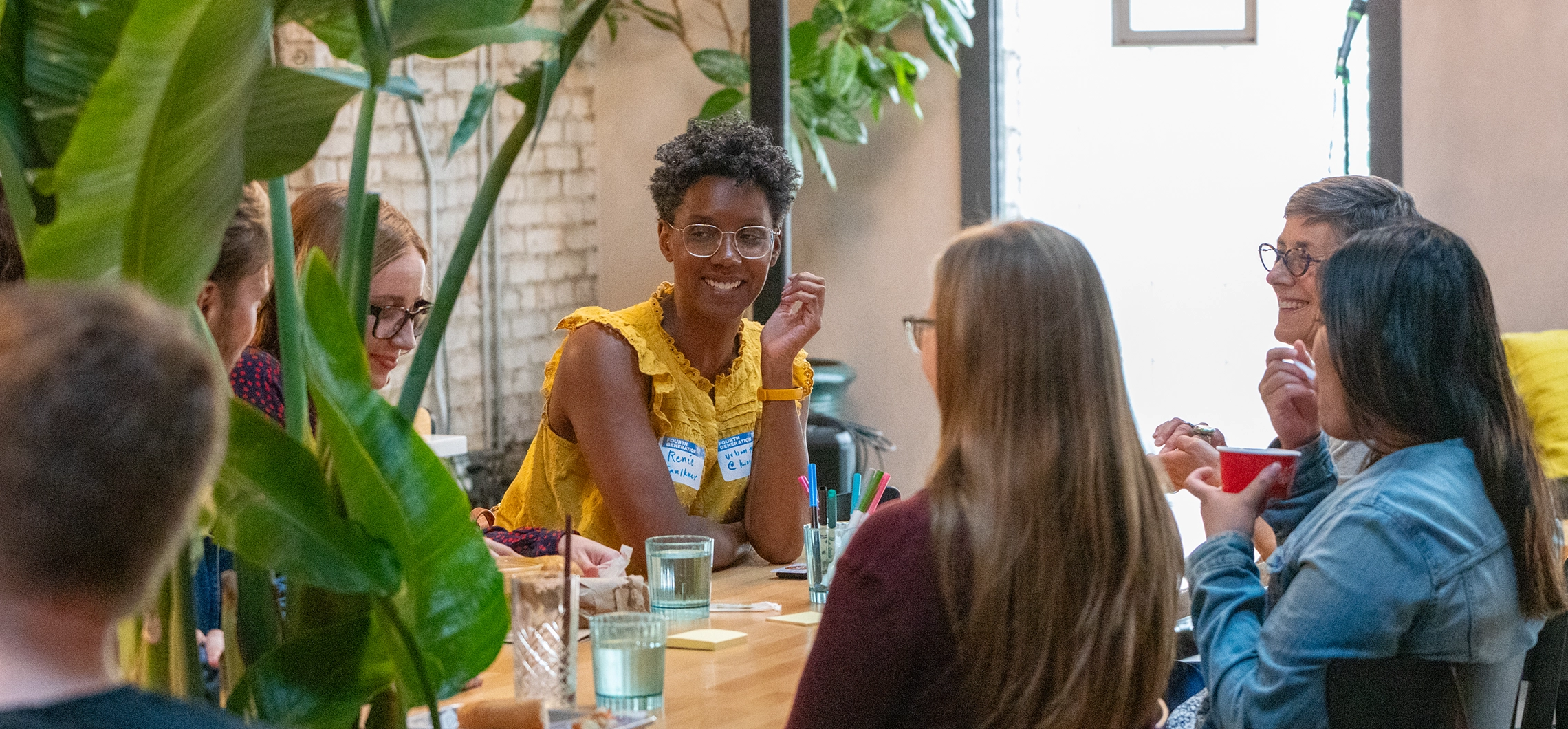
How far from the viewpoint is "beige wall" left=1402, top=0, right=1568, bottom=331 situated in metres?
4.09

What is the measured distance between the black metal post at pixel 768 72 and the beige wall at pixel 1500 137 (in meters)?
1.98

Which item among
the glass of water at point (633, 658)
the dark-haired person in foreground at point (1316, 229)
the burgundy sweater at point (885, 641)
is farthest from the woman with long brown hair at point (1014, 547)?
the dark-haired person in foreground at point (1316, 229)

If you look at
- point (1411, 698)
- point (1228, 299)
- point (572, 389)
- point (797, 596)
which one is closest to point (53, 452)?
point (1411, 698)

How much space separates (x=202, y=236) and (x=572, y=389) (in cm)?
151

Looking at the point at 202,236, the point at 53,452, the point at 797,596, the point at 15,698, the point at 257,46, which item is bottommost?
the point at 797,596

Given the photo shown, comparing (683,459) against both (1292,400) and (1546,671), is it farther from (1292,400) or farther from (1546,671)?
(1546,671)

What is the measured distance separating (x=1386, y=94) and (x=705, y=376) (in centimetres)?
280

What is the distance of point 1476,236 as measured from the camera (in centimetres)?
421

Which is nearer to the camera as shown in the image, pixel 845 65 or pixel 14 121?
pixel 14 121

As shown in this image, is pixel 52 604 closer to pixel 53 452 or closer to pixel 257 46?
pixel 53 452

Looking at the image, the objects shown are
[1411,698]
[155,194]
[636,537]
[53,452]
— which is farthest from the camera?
[636,537]

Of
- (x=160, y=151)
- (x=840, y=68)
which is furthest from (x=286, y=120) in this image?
(x=840, y=68)

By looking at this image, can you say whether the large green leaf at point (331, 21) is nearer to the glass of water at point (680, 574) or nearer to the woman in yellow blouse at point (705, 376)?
the glass of water at point (680, 574)

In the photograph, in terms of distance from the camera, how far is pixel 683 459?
8.00 ft
